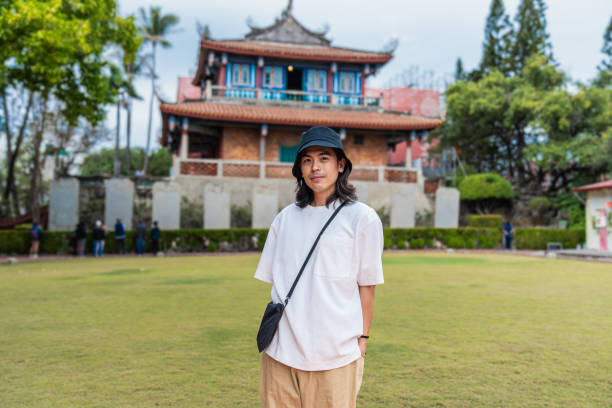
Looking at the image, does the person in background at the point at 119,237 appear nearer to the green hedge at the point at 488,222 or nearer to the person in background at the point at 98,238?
the person in background at the point at 98,238

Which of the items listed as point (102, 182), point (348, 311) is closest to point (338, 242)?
point (348, 311)

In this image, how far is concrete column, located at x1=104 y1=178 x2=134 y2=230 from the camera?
65.7 ft

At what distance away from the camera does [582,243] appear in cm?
2409

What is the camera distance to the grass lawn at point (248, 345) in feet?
12.9

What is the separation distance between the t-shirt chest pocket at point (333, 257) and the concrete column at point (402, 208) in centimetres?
2083

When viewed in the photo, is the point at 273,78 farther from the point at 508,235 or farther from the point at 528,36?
the point at 528,36

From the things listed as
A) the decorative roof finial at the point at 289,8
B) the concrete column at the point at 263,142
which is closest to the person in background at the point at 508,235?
the concrete column at the point at 263,142

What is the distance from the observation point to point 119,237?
752 inches

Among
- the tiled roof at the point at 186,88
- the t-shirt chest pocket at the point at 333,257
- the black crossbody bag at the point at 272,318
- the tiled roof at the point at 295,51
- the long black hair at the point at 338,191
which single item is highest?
the tiled roof at the point at 186,88

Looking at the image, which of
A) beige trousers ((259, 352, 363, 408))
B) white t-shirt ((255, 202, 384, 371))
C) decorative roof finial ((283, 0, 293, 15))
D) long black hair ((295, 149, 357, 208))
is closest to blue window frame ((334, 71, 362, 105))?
decorative roof finial ((283, 0, 293, 15))

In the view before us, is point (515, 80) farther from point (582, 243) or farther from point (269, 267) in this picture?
point (269, 267)

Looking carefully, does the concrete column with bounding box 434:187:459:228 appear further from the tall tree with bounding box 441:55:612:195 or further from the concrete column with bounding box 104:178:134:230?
the concrete column with bounding box 104:178:134:230

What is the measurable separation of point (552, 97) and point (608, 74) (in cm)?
538

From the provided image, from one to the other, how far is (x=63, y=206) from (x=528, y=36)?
36444 mm
